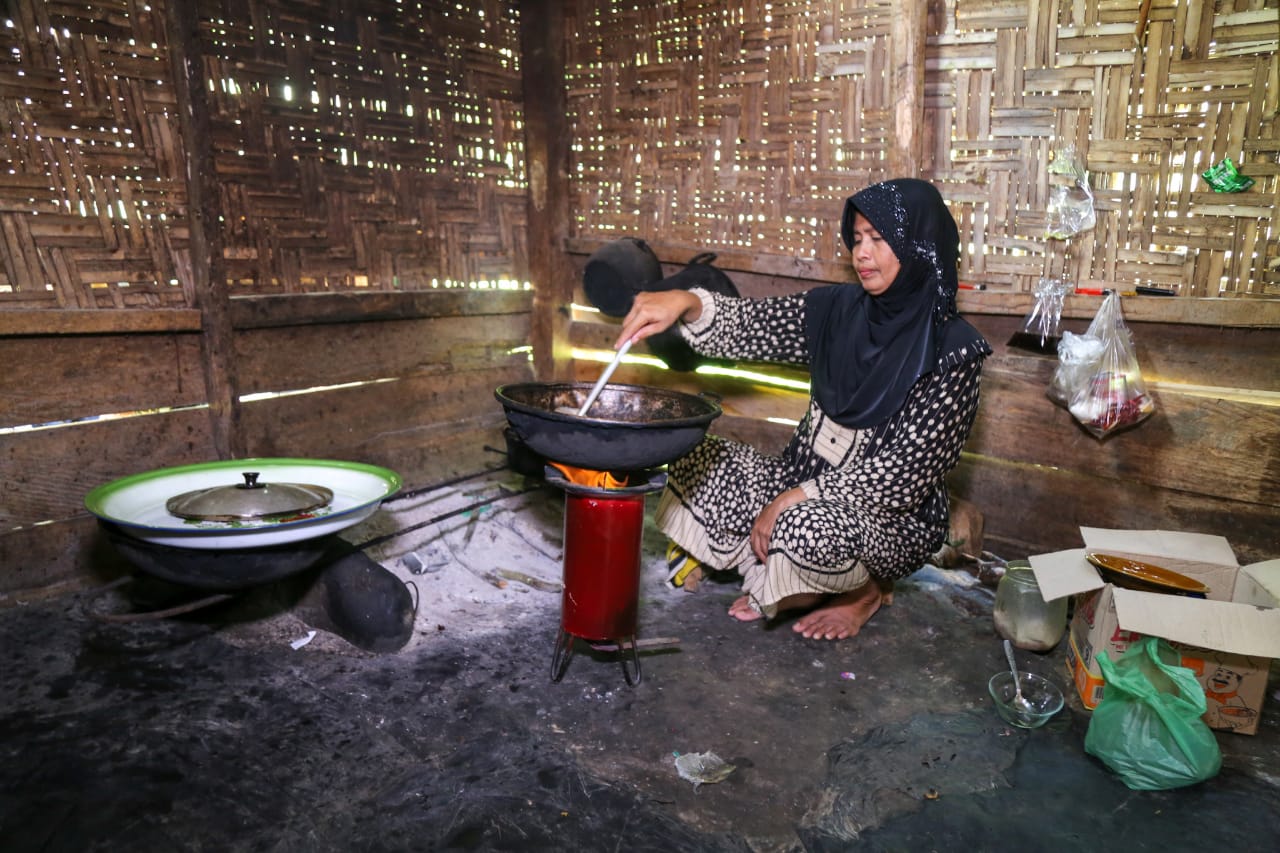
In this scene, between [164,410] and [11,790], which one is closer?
[11,790]

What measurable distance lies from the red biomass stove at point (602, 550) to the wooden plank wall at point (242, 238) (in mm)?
1538

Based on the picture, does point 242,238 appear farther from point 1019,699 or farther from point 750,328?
point 1019,699

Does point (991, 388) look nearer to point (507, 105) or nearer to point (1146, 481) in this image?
point (1146, 481)

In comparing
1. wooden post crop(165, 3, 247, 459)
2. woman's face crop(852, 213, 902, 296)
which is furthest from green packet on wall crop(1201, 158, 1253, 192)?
wooden post crop(165, 3, 247, 459)

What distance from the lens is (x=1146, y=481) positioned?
9.98 feet

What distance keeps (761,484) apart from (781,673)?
0.71 m

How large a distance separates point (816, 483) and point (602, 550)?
838mm

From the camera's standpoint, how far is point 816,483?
2824 millimetres

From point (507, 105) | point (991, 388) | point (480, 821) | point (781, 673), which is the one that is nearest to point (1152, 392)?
point (991, 388)

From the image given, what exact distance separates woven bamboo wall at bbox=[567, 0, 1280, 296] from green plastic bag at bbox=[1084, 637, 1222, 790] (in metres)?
1.43

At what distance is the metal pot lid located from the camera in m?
2.38

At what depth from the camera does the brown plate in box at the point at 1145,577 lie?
7.70ft

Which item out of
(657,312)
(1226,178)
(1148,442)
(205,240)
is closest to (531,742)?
(657,312)

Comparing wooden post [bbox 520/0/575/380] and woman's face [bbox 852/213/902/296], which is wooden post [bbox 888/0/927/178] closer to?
woman's face [bbox 852/213/902/296]
